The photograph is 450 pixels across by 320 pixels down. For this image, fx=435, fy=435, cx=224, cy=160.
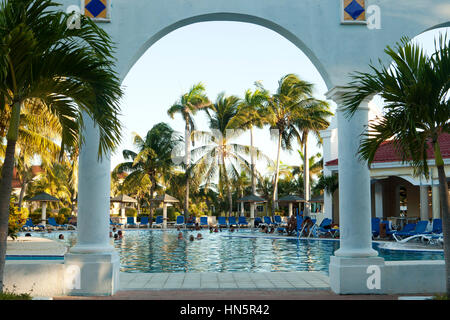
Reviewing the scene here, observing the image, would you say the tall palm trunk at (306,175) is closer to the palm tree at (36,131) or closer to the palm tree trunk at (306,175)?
the palm tree trunk at (306,175)

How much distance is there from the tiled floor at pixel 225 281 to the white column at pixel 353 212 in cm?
58

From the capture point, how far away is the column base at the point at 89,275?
649 cm

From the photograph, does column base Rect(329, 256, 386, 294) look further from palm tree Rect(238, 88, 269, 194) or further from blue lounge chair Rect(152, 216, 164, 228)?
blue lounge chair Rect(152, 216, 164, 228)

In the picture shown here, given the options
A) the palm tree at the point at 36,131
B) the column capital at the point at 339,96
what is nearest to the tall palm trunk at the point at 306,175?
the palm tree at the point at 36,131

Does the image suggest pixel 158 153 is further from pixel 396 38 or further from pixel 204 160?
pixel 396 38

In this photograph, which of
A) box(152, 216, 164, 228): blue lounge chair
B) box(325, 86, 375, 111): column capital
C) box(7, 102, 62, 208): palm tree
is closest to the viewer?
box(325, 86, 375, 111): column capital

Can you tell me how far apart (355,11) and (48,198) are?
1141 inches

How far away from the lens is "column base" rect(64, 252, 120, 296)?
21.3ft

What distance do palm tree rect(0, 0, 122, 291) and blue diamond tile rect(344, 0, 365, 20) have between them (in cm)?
A: 423

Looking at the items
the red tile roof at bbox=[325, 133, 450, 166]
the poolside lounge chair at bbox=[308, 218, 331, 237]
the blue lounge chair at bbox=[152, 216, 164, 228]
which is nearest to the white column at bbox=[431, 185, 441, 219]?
the red tile roof at bbox=[325, 133, 450, 166]

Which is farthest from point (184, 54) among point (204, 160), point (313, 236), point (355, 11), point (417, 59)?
point (417, 59)

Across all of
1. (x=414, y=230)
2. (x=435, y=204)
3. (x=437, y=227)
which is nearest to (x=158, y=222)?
(x=435, y=204)

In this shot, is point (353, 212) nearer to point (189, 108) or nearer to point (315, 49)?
point (315, 49)

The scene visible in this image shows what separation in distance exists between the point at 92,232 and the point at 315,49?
4633mm
